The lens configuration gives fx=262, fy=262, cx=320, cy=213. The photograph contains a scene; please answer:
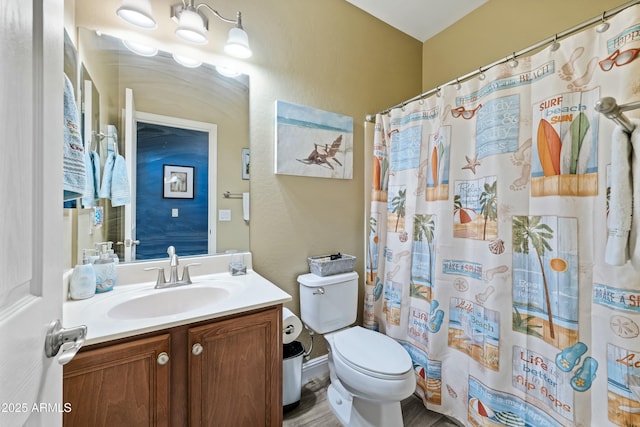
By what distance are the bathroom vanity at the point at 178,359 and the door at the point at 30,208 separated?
0.95 ft

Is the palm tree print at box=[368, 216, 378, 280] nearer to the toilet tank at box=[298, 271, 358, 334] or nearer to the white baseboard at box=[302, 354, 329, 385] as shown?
the toilet tank at box=[298, 271, 358, 334]

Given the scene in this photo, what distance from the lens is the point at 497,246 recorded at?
1.29 meters

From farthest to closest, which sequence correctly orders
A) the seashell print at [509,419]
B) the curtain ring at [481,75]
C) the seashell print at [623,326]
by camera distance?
the curtain ring at [481,75] < the seashell print at [509,419] < the seashell print at [623,326]

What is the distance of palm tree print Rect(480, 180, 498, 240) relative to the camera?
1.31m

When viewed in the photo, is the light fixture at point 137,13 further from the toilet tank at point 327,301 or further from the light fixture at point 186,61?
the toilet tank at point 327,301

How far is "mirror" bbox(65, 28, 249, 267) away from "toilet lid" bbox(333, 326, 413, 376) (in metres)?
0.79

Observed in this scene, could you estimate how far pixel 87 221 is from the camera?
121 cm

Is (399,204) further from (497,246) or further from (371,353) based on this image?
(371,353)

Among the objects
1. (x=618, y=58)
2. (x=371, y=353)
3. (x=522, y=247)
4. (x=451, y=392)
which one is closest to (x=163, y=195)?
(x=371, y=353)

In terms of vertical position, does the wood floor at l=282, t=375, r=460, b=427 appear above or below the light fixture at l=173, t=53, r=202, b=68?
below

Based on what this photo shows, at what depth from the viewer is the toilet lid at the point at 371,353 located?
4.07 ft

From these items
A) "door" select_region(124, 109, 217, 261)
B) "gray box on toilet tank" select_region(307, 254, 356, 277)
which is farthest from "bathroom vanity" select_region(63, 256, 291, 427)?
"gray box on toilet tank" select_region(307, 254, 356, 277)

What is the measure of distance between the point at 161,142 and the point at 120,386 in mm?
1079

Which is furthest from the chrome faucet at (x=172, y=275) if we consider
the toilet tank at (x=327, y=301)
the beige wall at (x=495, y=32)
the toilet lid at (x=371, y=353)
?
the beige wall at (x=495, y=32)
